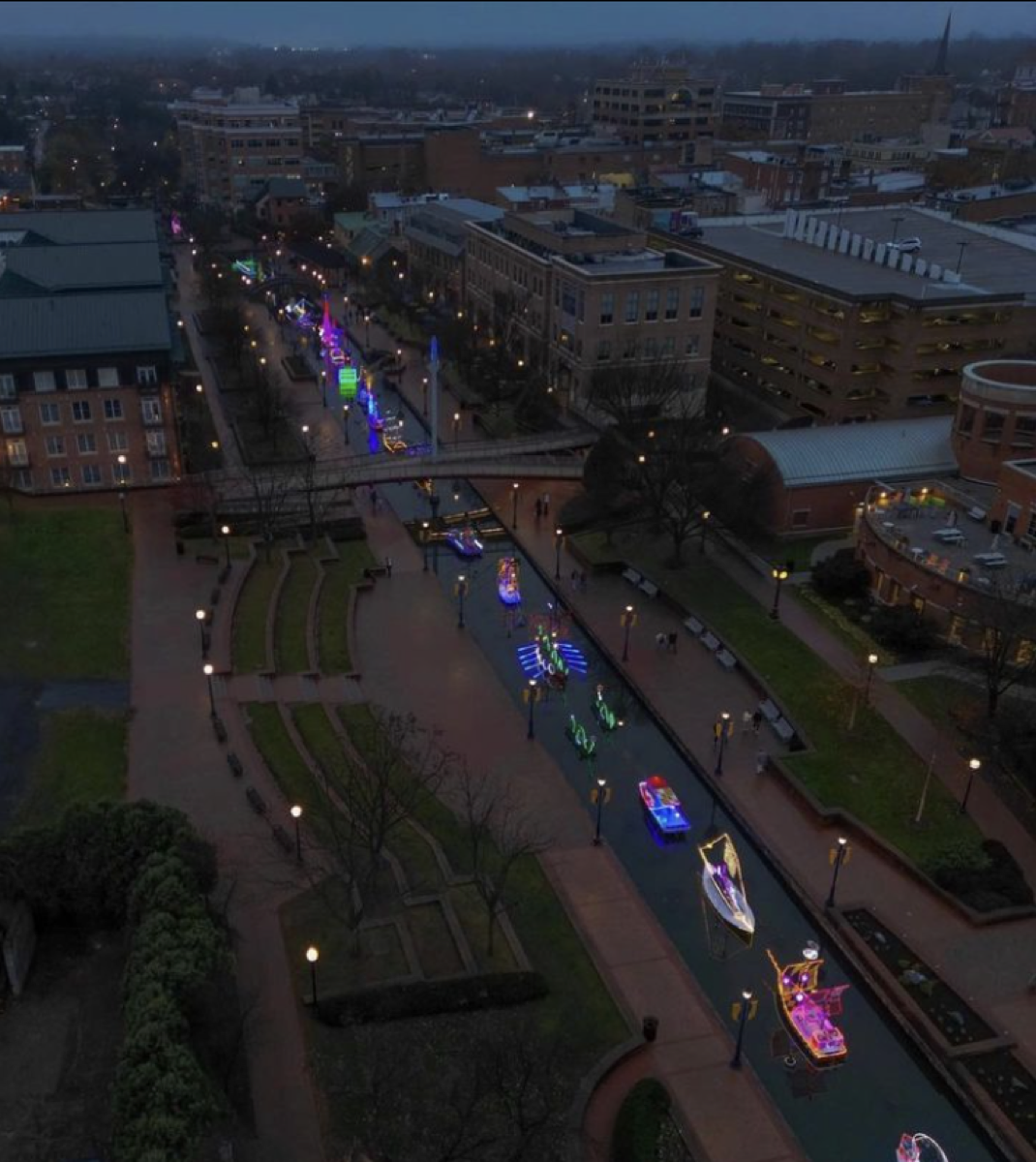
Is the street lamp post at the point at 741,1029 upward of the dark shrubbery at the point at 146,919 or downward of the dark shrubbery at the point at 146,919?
downward

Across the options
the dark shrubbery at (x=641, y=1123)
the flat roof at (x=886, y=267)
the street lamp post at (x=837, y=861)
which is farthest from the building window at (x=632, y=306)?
the dark shrubbery at (x=641, y=1123)

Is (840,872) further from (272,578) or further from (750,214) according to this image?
(750,214)

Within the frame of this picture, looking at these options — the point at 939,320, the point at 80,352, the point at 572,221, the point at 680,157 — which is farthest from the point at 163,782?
the point at 680,157

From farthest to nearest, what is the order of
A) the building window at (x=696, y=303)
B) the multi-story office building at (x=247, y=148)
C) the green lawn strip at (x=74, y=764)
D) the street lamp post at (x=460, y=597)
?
1. the multi-story office building at (x=247, y=148)
2. the building window at (x=696, y=303)
3. the street lamp post at (x=460, y=597)
4. the green lawn strip at (x=74, y=764)

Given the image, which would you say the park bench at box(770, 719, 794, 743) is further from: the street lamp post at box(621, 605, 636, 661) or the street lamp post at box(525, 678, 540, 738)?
the street lamp post at box(525, 678, 540, 738)

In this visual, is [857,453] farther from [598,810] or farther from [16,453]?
[16,453]

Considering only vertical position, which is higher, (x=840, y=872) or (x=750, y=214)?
(x=750, y=214)

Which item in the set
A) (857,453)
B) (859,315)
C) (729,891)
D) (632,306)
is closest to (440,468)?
(632,306)

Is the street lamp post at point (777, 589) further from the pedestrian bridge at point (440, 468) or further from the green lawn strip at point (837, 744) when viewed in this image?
the pedestrian bridge at point (440, 468)
